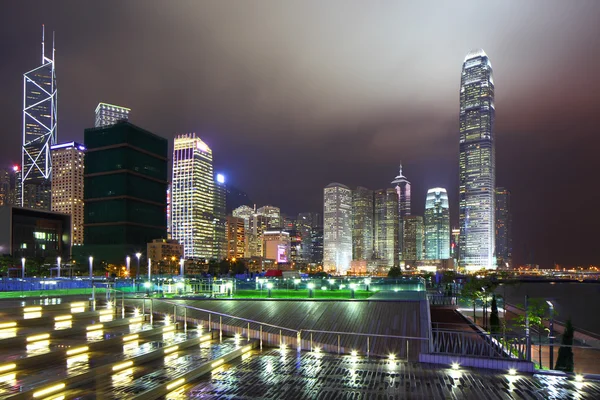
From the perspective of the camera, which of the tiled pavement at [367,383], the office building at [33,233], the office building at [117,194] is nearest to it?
the tiled pavement at [367,383]

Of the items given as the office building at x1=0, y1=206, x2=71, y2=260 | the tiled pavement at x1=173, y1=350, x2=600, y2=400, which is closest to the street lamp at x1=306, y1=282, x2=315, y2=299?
the tiled pavement at x1=173, y1=350, x2=600, y2=400

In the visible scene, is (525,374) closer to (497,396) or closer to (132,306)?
(497,396)

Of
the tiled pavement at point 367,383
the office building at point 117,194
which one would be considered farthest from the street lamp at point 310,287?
the office building at point 117,194

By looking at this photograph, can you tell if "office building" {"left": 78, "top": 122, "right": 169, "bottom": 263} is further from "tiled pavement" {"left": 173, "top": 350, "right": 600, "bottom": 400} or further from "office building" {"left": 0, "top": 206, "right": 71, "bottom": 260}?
"tiled pavement" {"left": 173, "top": 350, "right": 600, "bottom": 400}

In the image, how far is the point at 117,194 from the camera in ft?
401

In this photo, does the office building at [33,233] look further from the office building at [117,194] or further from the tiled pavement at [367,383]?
the tiled pavement at [367,383]

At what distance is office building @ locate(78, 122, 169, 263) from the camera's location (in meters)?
121

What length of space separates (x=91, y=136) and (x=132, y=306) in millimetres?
117206

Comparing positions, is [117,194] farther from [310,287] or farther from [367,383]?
[367,383]

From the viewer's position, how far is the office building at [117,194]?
120812 millimetres

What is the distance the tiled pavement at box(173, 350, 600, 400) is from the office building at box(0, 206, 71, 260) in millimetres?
92962

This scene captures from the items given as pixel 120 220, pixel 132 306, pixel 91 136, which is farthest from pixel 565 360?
pixel 91 136

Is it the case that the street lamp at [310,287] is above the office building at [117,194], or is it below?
below

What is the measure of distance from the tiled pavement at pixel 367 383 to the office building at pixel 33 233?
93.0m
